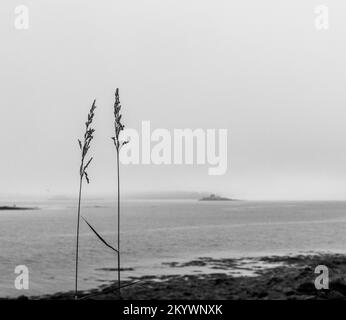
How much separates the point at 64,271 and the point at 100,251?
60.7 feet

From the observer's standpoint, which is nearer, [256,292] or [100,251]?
[256,292]

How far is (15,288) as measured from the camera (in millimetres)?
33781

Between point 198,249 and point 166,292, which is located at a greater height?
point 166,292

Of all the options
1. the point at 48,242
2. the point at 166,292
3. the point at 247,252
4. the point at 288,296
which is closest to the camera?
the point at 288,296

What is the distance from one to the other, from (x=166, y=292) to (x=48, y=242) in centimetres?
5662

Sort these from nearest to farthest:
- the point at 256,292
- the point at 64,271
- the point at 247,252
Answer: the point at 256,292 < the point at 64,271 < the point at 247,252

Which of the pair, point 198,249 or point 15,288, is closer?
point 15,288

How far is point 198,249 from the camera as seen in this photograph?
64.8 meters
